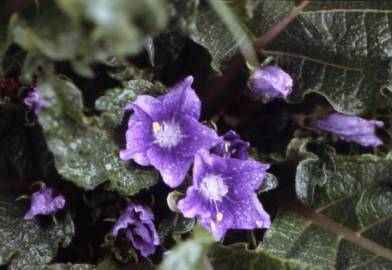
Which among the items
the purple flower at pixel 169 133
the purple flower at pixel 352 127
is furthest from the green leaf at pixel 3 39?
the purple flower at pixel 352 127

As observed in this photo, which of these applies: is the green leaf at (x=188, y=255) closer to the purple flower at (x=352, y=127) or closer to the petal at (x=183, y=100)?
the petal at (x=183, y=100)

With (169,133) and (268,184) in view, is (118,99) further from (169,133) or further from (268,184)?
(268,184)

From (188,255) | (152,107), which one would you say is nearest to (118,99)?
(152,107)

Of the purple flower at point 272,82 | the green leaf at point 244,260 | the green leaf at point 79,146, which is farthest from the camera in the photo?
the purple flower at point 272,82

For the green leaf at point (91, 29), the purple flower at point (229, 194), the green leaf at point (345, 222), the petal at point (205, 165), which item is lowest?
the green leaf at point (345, 222)

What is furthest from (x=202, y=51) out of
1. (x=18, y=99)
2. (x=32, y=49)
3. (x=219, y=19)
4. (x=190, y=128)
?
(x=32, y=49)

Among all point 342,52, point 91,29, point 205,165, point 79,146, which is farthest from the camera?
point 342,52

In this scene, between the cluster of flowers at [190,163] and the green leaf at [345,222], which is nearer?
the cluster of flowers at [190,163]
